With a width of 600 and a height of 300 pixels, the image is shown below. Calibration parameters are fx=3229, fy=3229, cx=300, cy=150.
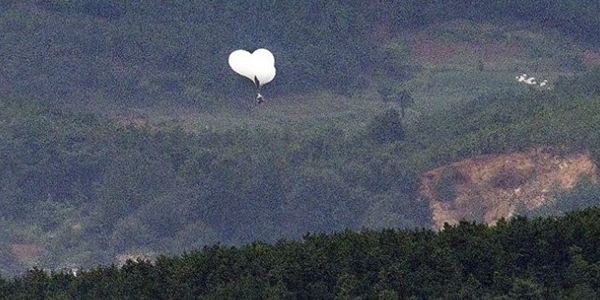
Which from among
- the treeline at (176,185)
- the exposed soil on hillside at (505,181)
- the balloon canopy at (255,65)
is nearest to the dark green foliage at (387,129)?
the treeline at (176,185)

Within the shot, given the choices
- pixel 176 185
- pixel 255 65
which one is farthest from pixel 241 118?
pixel 255 65

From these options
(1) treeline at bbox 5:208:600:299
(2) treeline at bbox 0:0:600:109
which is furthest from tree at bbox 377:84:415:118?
(1) treeline at bbox 5:208:600:299

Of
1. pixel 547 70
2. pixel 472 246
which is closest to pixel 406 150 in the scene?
pixel 547 70

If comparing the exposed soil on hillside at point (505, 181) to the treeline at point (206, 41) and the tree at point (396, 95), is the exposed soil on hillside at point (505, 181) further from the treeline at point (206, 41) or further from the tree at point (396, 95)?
the treeline at point (206, 41)

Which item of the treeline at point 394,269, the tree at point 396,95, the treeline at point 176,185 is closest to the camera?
the treeline at point 394,269

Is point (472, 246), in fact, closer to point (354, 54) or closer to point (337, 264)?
point (337, 264)

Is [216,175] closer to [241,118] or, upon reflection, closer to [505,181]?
[505,181]
